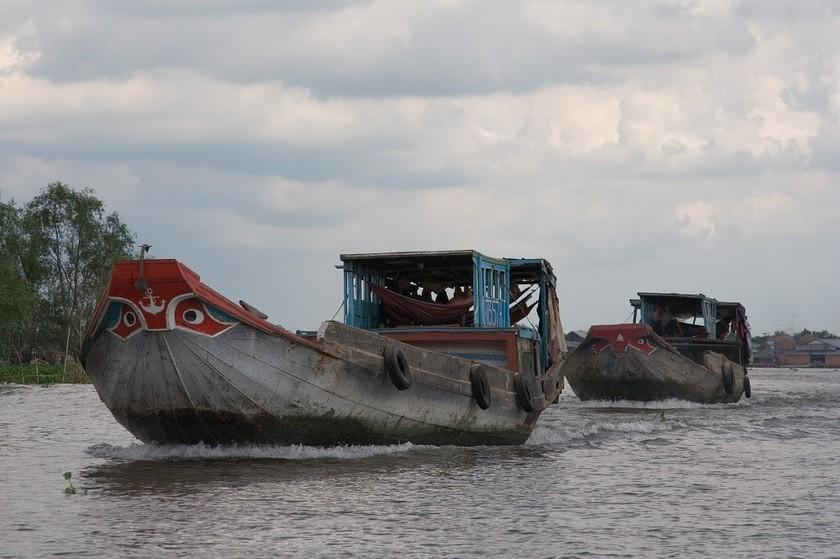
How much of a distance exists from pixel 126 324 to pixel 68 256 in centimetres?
5784

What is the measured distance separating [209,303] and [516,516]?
4.48 m

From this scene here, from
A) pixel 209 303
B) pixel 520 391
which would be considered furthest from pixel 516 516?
pixel 520 391

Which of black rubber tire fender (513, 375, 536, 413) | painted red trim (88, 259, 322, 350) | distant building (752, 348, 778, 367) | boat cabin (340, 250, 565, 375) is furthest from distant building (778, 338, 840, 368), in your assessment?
painted red trim (88, 259, 322, 350)

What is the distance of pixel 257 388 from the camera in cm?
1358

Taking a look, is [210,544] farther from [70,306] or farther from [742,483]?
[70,306]

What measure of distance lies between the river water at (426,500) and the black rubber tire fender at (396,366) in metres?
0.99

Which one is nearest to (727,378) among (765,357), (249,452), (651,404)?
→ (651,404)

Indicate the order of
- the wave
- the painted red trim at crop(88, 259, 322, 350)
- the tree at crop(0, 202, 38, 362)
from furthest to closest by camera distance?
1. the tree at crop(0, 202, 38, 362)
2. the wave
3. the painted red trim at crop(88, 259, 322, 350)

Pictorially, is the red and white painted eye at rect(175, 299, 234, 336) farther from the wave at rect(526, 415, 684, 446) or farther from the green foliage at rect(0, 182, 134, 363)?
the green foliage at rect(0, 182, 134, 363)

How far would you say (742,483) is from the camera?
44.4 ft

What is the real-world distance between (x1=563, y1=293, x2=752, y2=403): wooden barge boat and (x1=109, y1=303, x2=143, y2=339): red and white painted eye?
17.8m

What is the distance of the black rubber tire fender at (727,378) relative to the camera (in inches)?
1287

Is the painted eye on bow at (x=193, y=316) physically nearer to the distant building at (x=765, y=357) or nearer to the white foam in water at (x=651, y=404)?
the white foam in water at (x=651, y=404)

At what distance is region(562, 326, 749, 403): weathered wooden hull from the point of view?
29.1 metres
